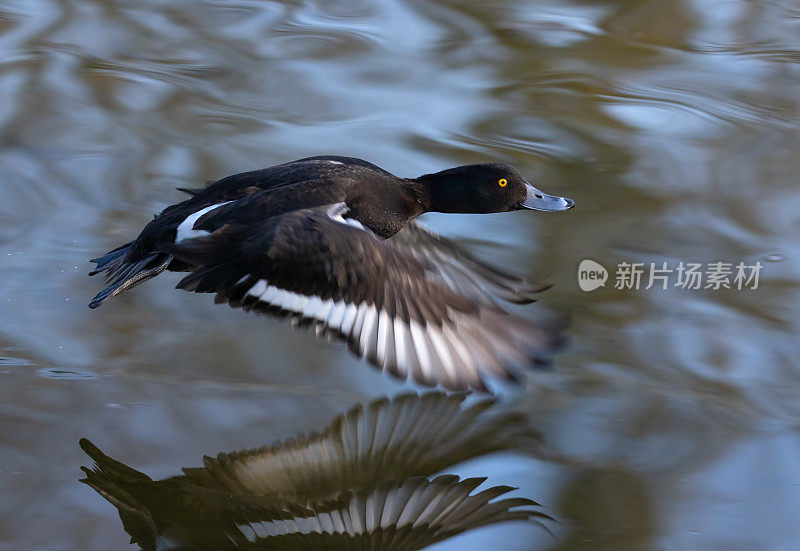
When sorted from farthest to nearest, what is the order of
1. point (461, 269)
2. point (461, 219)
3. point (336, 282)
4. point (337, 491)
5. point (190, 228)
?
point (461, 219) < point (461, 269) < point (190, 228) < point (336, 282) < point (337, 491)

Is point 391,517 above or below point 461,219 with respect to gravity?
below

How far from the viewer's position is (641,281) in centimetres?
445

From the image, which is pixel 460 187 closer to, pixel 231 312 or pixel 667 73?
pixel 231 312

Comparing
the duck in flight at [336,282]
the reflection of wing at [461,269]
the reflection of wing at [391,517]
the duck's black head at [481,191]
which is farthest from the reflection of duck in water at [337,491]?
the duck's black head at [481,191]

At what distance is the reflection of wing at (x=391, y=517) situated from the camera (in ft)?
9.85

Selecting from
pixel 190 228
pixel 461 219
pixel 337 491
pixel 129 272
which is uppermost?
pixel 190 228

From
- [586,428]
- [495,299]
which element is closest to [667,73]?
[495,299]

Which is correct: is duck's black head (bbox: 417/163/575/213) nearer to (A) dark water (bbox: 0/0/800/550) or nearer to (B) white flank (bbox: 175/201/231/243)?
(A) dark water (bbox: 0/0/800/550)

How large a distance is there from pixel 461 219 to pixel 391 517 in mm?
2094

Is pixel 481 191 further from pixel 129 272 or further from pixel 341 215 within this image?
pixel 129 272

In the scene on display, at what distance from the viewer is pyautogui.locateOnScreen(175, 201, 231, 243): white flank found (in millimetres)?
3646

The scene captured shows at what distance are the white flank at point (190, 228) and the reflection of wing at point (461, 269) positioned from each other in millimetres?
816

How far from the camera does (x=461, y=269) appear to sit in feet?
13.7

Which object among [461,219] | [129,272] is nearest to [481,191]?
[461,219]
